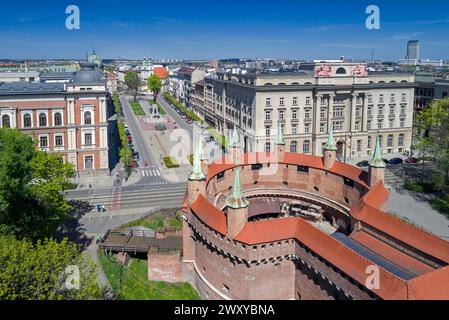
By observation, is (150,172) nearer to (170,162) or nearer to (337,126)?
(170,162)

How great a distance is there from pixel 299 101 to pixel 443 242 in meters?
52.9

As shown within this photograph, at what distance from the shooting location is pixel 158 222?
50500mm

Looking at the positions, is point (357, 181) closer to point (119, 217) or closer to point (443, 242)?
point (443, 242)

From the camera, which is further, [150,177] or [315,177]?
[150,177]

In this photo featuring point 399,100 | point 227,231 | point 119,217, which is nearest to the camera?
point 227,231

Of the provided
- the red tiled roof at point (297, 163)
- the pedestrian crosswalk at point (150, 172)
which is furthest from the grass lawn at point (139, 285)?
the pedestrian crosswalk at point (150, 172)

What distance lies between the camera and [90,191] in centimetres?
6225

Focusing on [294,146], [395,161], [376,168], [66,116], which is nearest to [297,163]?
[376,168]

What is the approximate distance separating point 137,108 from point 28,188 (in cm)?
12331

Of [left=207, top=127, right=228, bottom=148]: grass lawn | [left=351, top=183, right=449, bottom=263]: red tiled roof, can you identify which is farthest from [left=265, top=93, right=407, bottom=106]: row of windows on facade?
[left=351, top=183, right=449, bottom=263]: red tiled roof

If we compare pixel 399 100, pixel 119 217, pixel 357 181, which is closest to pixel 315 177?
pixel 357 181

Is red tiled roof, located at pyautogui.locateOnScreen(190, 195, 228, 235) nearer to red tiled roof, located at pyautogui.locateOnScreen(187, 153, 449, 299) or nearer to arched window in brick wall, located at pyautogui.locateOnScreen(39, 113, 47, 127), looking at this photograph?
red tiled roof, located at pyautogui.locateOnScreen(187, 153, 449, 299)

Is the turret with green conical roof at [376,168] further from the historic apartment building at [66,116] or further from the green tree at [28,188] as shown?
the historic apartment building at [66,116]

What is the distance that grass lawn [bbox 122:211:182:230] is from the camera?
162 ft
